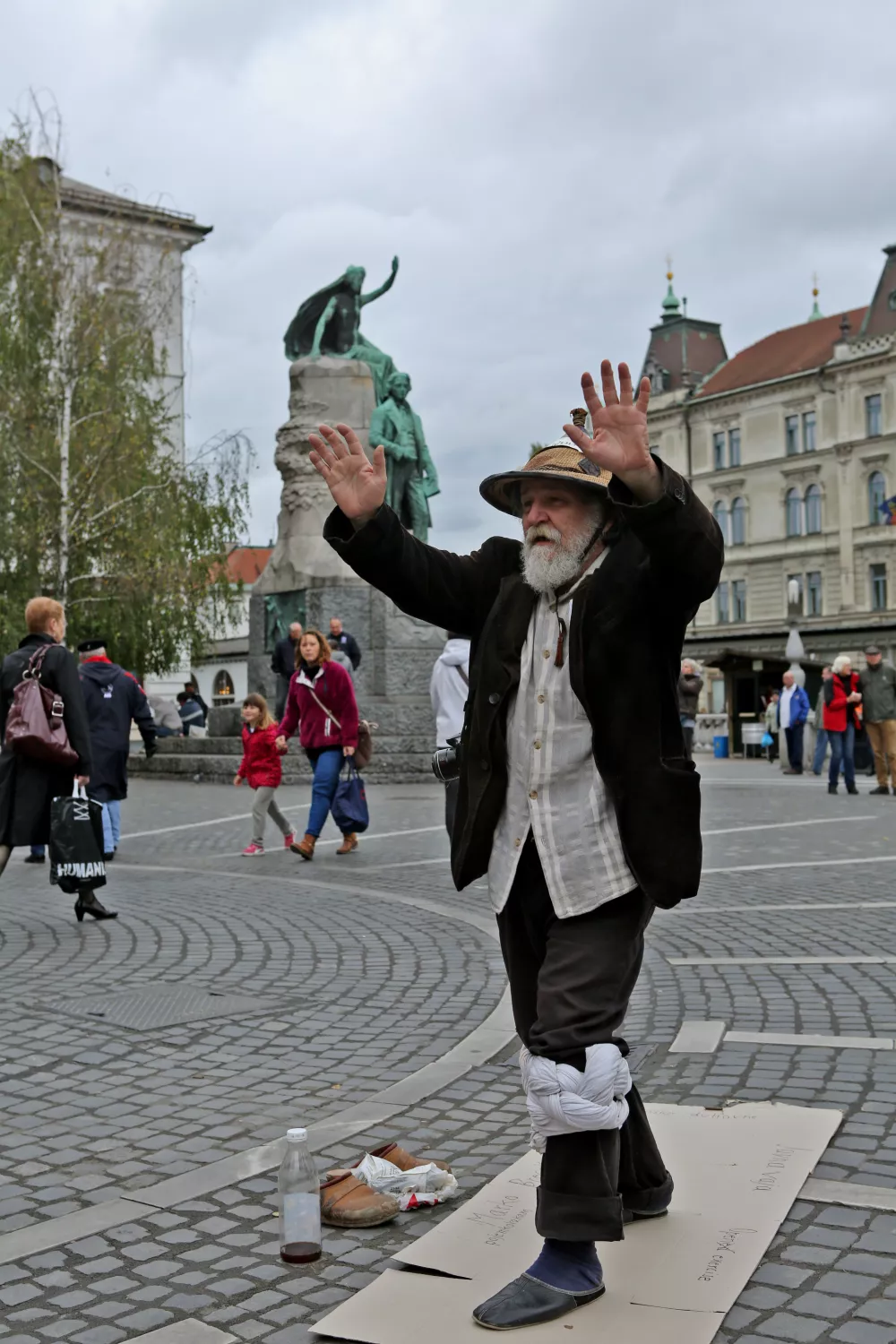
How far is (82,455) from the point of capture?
2966 centimetres

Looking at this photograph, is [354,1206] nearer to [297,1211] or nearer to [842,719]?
[297,1211]

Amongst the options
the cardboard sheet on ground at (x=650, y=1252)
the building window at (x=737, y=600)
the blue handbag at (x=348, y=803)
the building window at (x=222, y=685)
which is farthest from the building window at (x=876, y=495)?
the cardboard sheet on ground at (x=650, y=1252)

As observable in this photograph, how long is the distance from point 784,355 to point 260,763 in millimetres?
65936

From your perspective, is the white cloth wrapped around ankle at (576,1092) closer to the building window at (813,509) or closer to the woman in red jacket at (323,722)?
the woman in red jacket at (323,722)

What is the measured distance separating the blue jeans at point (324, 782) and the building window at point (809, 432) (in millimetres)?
60127

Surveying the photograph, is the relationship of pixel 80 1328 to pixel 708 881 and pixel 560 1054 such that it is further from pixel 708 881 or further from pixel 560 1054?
pixel 708 881

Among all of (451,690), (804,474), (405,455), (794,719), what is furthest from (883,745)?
(804,474)

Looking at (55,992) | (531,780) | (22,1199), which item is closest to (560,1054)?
(531,780)

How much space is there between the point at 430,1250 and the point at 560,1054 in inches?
27.3

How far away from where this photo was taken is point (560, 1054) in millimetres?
3062

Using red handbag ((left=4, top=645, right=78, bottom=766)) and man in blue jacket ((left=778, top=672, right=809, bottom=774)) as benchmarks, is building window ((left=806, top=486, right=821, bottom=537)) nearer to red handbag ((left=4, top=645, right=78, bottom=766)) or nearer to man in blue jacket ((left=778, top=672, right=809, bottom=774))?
man in blue jacket ((left=778, top=672, right=809, bottom=774))

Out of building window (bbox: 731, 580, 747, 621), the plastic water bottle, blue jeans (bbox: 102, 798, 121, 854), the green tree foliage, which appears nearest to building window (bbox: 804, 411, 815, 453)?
building window (bbox: 731, 580, 747, 621)

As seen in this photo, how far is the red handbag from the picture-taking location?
8.16 meters

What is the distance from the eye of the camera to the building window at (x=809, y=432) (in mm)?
68312
